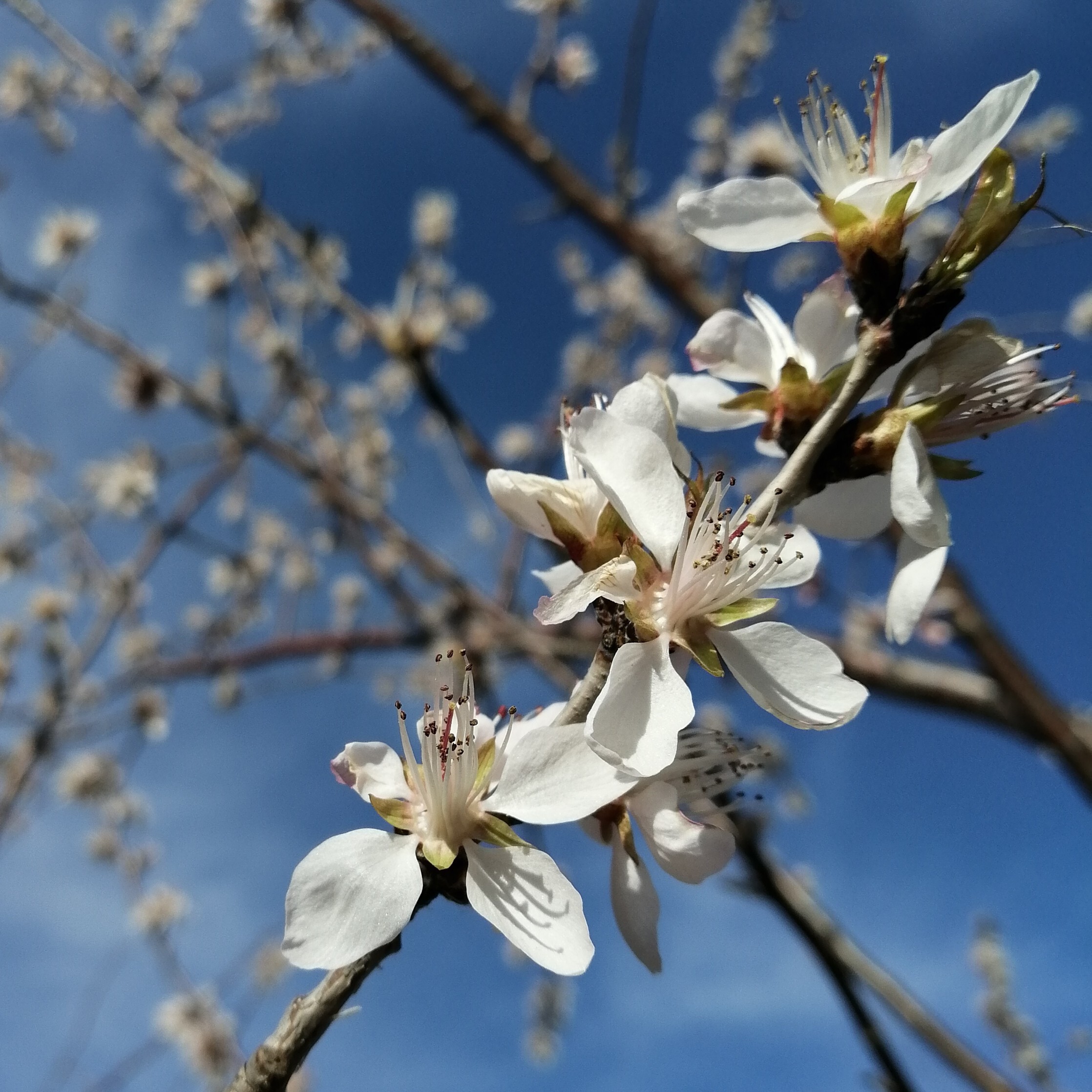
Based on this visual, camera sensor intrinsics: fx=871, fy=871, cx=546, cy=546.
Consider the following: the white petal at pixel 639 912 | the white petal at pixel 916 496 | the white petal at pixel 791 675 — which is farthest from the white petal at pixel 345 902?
the white petal at pixel 916 496

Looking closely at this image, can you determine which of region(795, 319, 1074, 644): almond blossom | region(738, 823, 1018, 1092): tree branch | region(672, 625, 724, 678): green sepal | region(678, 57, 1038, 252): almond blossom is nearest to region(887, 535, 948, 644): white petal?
region(795, 319, 1074, 644): almond blossom

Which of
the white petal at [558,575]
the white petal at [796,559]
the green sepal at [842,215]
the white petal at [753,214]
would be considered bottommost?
the white petal at [796,559]

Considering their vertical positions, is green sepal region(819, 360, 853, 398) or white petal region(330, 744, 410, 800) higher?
green sepal region(819, 360, 853, 398)

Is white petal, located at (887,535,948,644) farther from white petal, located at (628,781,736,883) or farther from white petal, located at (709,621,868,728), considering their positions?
white petal, located at (628,781,736,883)

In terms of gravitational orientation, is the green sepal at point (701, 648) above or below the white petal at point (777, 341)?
below

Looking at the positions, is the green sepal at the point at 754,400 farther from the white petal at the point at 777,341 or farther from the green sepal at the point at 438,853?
the green sepal at the point at 438,853

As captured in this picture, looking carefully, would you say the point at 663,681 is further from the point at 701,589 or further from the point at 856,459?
the point at 856,459

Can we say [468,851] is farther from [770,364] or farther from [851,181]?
[851,181]
